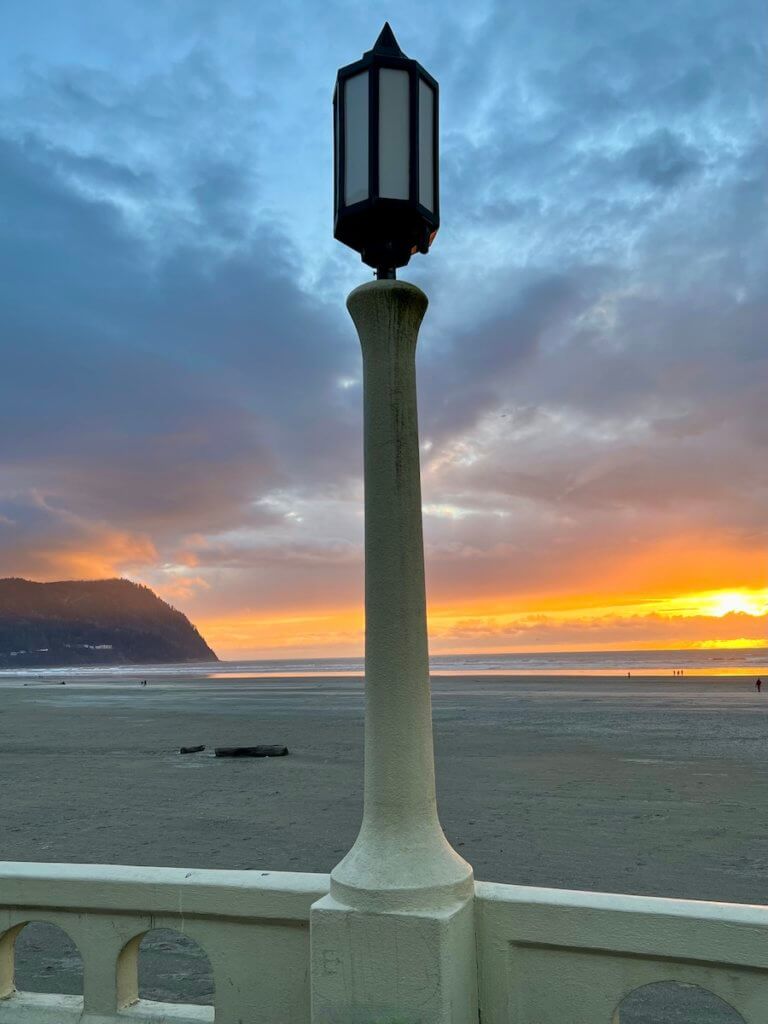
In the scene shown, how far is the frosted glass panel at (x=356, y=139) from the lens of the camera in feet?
10.8

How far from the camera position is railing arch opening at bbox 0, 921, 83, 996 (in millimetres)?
5215

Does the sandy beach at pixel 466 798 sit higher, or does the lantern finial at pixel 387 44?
the lantern finial at pixel 387 44

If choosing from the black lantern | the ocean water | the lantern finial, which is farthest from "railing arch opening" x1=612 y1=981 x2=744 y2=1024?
the ocean water

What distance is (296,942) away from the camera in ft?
10.3

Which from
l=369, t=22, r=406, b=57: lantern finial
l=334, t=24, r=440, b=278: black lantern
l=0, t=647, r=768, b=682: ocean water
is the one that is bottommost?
l=0, t=647, r=768, b=682: ocean water

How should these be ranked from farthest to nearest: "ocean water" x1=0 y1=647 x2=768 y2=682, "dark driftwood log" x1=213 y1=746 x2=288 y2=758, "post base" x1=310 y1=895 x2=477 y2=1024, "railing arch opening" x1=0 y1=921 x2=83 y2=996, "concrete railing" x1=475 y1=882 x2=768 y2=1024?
"ocean water" x1=0 y1=647 x2=768 y2=682 → "dark driftwood log" x1=213 y1=746 x2=288 y2=758 → "railing arch opening" x1=0 y1=921 x2=83 y2=996 → "post base" x1=310 y1=895 x2=477 y2=1024 → "concrete railing" x1=475 y1=882 x2=768 y2=1024

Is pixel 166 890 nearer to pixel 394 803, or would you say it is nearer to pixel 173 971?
pixel 394 803

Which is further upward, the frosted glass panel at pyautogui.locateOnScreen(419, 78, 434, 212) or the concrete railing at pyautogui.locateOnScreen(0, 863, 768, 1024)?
the frosted glass panel at pyautogui.locateOnScreen(419, 78, 434, 212)

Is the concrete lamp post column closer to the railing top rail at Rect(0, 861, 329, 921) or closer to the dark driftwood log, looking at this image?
the railing top rail at Rect(0, 861, 329, 921)

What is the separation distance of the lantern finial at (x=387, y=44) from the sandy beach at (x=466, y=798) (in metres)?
6.69

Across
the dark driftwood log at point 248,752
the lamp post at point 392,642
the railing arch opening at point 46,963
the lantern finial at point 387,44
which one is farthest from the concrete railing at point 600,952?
the dark driftwood log at point 248,752

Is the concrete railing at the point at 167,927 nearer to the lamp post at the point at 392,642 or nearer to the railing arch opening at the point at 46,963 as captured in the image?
the lamp post at the point at 392,642

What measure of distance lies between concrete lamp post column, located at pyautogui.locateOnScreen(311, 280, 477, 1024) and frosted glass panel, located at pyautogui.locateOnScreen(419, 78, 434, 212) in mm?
410

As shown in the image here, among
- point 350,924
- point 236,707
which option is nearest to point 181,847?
point 350,924
